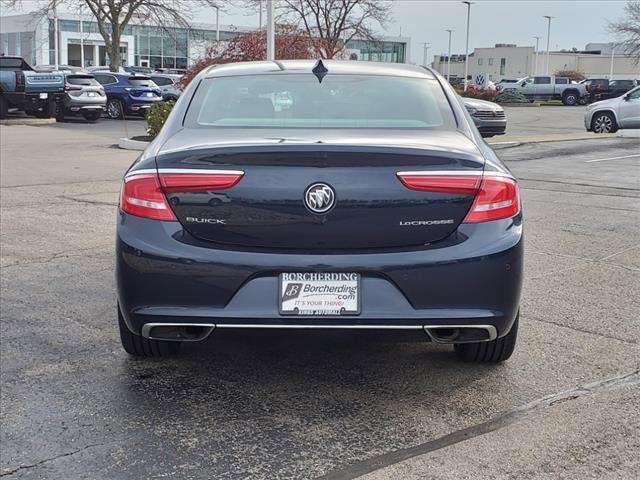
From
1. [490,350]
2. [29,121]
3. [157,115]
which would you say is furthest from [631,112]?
[490,350]

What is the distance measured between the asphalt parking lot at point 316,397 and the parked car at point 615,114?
61.5ft

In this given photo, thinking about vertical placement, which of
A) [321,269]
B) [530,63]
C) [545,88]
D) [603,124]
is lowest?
[603,124]

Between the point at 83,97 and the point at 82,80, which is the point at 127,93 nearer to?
the point at 82,80

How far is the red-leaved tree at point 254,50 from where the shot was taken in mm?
19625

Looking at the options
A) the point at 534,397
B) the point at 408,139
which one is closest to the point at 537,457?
the point at 534,397

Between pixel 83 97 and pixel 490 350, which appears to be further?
pixel 83 97

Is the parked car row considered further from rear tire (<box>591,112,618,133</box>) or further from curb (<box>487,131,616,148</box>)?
rear tire (<box>591,112,618,133</box>)

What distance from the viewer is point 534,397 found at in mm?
4062

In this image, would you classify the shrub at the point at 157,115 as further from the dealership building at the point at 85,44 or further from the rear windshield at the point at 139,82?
the dealership building at the point at 85,44

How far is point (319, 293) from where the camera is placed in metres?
3.60

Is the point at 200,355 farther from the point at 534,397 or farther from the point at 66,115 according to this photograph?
the point at 66,115

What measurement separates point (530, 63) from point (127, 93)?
91686mm

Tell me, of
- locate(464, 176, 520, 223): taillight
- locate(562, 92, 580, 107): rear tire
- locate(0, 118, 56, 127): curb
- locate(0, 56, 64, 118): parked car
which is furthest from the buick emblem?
locate(562, 92, 580, 107): rear tire

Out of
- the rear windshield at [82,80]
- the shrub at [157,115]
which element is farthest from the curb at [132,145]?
the rear windshield at [82,80]
